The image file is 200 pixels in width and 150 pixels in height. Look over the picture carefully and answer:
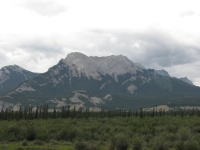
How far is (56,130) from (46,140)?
30.2 ft

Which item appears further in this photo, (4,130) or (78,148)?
(4,130)

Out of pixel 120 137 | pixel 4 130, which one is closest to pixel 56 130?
pixel 4 130

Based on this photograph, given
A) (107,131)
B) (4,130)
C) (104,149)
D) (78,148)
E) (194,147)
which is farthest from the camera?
(107,131)

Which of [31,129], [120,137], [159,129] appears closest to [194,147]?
[120,137]

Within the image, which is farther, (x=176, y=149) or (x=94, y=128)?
(x=94, y=128)

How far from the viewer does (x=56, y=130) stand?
7038 cm

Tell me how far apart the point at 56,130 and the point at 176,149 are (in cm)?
3474

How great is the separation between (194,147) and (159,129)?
28223mm

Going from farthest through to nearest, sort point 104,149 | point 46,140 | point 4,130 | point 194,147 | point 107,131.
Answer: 1. point 107,131
2. point 4,130
3. point 46,140
4. point 104,149
5. point 194,147

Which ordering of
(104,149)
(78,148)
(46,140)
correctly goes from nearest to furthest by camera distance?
(78,148) → (104,149) → (46,140)

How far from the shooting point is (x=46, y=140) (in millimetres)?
61219

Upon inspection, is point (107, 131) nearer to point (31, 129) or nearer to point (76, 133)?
point (76, 133)

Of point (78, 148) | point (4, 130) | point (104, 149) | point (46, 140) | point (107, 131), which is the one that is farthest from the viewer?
point (107, 131)

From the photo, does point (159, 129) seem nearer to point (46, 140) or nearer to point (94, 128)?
point (94, 128)
